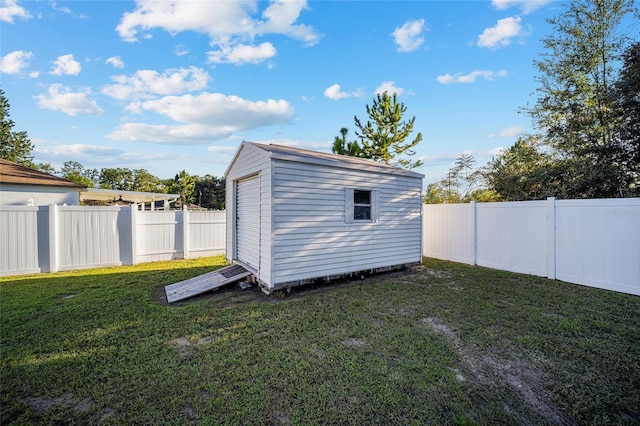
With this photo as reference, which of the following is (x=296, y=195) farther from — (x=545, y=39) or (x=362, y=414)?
(x=545, y=39)

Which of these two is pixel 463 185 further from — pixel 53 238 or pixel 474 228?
pixel 53 238

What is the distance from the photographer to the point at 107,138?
1270cm

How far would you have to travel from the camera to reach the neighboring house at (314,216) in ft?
16.0

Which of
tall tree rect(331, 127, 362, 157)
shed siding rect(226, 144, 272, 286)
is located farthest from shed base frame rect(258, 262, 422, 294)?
tall tree rect(331, 127, 362, 157)

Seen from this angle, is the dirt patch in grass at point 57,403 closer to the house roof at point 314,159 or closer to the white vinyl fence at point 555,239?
the house roof at point 314,159

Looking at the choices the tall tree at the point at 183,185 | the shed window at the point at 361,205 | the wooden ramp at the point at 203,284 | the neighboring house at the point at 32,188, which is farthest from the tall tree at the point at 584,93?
the tall tree at the point at 183,185

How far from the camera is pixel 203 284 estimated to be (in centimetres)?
532

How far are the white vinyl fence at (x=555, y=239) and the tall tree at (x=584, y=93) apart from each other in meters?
4.25

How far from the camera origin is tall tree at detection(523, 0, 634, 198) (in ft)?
27.8

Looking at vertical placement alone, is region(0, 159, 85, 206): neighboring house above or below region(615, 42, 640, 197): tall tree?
below

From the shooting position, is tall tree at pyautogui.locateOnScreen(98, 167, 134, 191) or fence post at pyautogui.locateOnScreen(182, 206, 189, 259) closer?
fence post at pyautogui.locateOnScreen(182, 206, 189, 259)

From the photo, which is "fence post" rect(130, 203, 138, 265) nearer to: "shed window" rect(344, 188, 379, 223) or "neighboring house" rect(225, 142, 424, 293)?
"neighboring house" rect(225, 142, 424, 293)

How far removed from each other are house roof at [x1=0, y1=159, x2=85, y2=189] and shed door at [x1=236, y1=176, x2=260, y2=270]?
9174 mm

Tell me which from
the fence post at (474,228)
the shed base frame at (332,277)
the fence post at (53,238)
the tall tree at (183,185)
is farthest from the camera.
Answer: the tall tree at (183,185)
